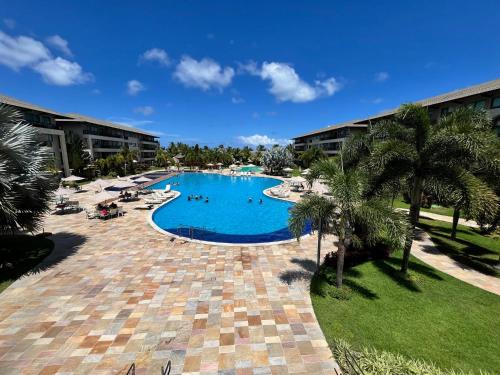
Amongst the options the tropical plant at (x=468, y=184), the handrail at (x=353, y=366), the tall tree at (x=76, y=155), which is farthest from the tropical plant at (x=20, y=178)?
the tall tree at (x=76, y=155)

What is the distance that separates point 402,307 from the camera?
896 centimetres

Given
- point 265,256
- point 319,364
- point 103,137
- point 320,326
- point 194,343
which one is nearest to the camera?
point 319,364

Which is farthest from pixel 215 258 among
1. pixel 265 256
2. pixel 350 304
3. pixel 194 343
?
pixel 350 304

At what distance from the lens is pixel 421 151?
9.99 metres

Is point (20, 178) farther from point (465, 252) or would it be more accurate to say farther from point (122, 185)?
point (465, 252)

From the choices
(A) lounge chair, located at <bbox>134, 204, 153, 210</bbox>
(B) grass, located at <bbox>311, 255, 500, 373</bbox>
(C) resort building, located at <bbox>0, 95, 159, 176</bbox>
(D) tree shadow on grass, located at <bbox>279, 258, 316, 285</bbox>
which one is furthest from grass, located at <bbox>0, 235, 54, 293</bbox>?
(B) grass, located at <bbox>311, 255, 500, 373</bbox>

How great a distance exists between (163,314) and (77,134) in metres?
54.3

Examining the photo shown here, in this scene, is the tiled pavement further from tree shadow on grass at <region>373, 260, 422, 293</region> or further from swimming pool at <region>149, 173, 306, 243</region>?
swimming pool at <region>149, 173, 306, 243</region>

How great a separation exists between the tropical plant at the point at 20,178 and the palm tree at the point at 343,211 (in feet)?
39.4

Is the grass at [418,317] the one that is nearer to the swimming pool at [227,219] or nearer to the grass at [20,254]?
the swimming pool at [227,219]

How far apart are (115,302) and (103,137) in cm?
5877

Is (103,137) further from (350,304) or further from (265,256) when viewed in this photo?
(350,304)

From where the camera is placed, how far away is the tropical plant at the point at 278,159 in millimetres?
59094

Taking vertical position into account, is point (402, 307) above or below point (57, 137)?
below
